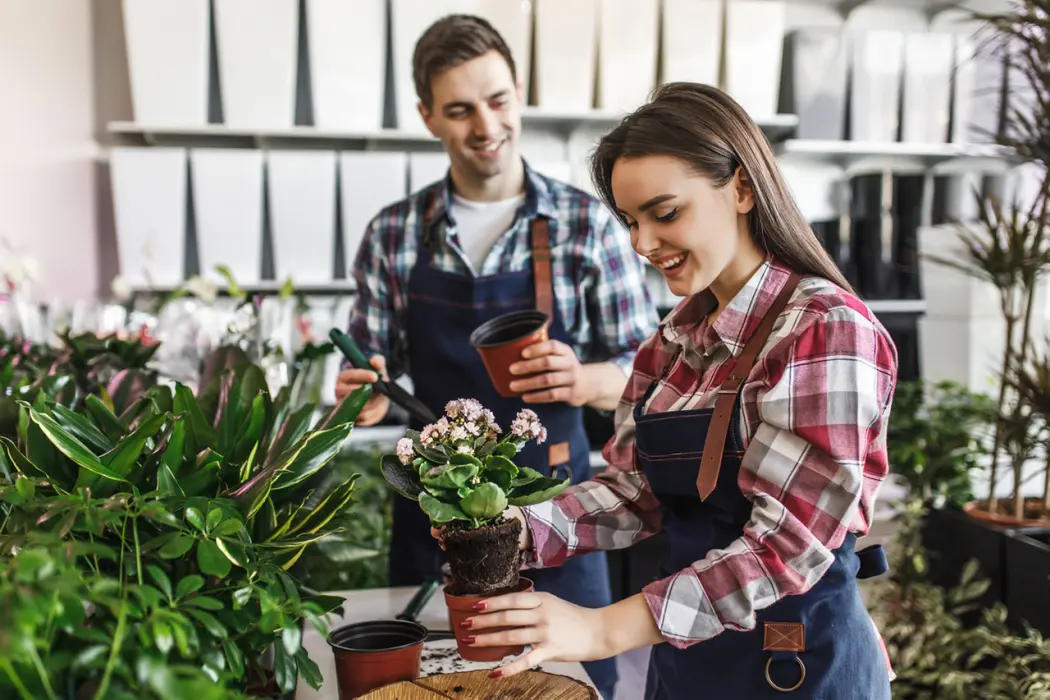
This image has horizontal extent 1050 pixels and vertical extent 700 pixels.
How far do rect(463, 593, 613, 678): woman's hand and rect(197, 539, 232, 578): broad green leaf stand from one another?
258mm

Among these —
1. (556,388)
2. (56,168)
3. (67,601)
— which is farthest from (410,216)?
(56,168)

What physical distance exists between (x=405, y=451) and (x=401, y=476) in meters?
0.05

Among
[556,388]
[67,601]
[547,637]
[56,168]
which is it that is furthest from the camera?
[56,168]

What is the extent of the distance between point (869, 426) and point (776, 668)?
0.96 ft

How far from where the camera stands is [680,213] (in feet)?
3.33

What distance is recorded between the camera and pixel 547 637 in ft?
2.87

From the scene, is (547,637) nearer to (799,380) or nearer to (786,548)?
(786,548)

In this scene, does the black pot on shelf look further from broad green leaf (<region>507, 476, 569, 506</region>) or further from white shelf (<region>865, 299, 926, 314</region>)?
broad green leaf (<region>507, 476, 569, 506</region>)

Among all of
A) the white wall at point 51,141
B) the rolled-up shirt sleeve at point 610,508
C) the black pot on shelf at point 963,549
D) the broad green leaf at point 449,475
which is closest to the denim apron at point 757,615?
the rolled-up shirt sleeve at point 610,508

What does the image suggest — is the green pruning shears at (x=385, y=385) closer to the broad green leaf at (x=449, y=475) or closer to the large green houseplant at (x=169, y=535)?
the large green houseplant at (x=169, y=535)

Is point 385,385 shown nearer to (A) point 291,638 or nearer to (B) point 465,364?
(B) point 465,364

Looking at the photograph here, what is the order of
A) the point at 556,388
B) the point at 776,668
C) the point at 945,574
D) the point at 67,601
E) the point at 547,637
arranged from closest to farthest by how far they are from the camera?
1. the point at 67,601
2. the point at 547,637
3. the point at 776,668
4. the point at 556,388
5. the point at 945,574

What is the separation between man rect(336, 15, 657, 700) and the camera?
5.57 ft

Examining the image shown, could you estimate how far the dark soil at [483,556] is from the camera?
86 cm
